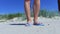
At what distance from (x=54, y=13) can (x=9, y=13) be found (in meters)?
2.30

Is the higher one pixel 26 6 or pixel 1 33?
pixel 26 6

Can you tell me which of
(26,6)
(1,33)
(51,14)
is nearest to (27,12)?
(26,6)

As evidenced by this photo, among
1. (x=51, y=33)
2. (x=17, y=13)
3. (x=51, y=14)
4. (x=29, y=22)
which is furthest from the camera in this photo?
(x=17, y=13)

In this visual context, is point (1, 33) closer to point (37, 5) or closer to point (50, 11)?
point (37, 5)

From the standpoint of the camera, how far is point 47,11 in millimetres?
6965

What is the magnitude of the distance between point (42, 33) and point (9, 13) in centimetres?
576

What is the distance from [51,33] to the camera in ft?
8.57

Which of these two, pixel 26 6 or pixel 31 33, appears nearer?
pixel 31 33

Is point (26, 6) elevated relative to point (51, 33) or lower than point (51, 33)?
elevated

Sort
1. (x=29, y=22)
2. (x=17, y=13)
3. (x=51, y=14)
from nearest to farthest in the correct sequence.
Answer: (x=29, y=22) < (x=51, y=14) < (x=17, y=13)

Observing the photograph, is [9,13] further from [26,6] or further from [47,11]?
[26,6]

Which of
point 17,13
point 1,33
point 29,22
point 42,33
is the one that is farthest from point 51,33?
point 17,13

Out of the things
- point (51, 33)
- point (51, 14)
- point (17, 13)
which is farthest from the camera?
point (17, 13)

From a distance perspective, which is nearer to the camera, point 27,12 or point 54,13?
point 27,12
